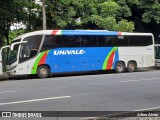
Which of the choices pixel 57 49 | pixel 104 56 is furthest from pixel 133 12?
pixel 57 49

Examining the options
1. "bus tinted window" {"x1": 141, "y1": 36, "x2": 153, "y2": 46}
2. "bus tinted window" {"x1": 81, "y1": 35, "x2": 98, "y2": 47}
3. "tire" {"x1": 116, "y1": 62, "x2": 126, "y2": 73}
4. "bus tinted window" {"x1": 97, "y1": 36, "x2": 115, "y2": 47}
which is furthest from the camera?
"bus tinted window" {"x1": 141, "y1": 36, "x2": 153, "y2": 46}

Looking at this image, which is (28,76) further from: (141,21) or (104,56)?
(141,21)

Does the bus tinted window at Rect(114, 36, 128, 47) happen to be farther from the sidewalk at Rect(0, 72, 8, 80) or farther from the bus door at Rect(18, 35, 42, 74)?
the sidewalk at Rect(0, 72, 8, 80)

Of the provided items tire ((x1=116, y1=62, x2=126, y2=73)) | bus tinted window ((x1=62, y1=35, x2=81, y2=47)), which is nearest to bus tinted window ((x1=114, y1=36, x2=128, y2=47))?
tire ((x1=116, y1=62, x2=126, y2=73))

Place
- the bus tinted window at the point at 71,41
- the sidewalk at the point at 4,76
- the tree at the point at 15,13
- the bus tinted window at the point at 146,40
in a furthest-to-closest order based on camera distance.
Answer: the bus tinted window at the point at 146,40, the tree at the point at 15,13, the bus tinted window at the point at 71,41, the sidewalk at the point at 4,76

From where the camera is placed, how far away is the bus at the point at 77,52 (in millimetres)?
22281

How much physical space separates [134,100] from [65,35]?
503 inches

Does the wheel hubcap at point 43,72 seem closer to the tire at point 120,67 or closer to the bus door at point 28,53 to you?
the bus door at point 28,53

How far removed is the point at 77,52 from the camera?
23.8 m

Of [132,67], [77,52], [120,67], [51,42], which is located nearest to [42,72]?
[51,42]

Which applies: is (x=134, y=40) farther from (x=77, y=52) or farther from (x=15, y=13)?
(x=15, y=13)

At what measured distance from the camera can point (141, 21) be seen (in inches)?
1259

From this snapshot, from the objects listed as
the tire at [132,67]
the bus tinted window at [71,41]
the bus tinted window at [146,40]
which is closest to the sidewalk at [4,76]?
the bus tinted window at [71,41]

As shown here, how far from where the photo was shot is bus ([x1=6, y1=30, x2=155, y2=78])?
22281 millimetres
